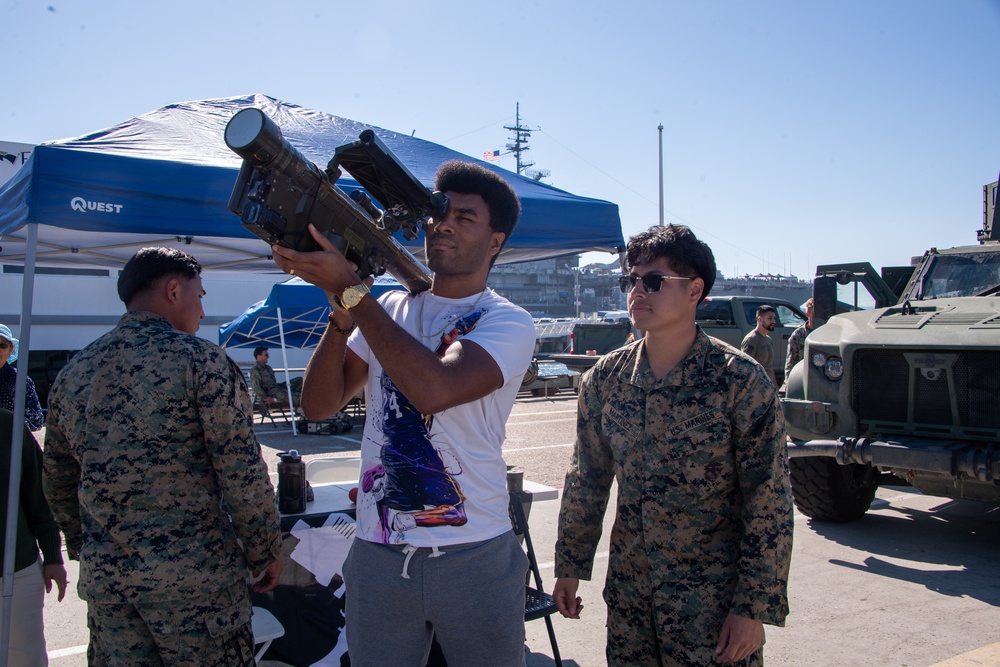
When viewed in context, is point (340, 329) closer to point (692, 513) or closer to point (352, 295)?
point (352, 295)

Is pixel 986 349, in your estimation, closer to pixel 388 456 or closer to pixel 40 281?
pixel 388 456

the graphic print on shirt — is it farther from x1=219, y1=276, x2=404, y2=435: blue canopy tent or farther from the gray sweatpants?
x1=219, y1=276, x2=404, y2=435: blue canopy tent

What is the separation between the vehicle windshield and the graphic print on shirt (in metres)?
6.39

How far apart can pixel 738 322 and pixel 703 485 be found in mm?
12771

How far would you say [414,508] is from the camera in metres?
1.89

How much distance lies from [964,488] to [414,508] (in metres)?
5.14

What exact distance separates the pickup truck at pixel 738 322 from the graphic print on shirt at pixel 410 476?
12.7 m

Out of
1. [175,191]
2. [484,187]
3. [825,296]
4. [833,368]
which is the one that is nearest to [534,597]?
[484,187]

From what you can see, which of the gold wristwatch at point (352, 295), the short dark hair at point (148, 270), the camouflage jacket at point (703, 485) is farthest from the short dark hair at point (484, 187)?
the short dark hair at point (148, 270)

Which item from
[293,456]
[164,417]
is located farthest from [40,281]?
[164,417]

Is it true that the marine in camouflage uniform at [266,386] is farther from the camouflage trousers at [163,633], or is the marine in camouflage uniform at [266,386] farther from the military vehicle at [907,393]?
the camouflage trousers at [163,633]

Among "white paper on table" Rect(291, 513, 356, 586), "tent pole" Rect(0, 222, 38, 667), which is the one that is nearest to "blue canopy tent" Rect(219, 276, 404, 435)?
"white paper on table" Rect(291, 513, 356, 586)

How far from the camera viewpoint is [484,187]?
214cm

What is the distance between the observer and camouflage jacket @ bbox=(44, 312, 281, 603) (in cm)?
224
